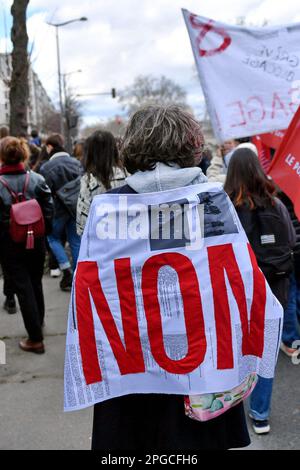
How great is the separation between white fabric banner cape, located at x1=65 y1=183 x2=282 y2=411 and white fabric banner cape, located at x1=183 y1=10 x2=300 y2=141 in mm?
2426

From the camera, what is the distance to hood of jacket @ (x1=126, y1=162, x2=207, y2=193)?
1.73 meters

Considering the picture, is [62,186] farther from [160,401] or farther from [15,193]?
[160,401]

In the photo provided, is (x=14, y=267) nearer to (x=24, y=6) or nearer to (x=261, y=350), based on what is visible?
(x=261, y=350)

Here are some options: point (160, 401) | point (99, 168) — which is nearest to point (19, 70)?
point (99, 168)

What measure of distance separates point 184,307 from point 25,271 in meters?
2.67

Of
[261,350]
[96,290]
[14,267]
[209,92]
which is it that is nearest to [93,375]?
[96,290]

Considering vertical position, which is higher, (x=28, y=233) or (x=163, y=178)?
(x=163, y=178)

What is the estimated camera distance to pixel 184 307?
5.70ft

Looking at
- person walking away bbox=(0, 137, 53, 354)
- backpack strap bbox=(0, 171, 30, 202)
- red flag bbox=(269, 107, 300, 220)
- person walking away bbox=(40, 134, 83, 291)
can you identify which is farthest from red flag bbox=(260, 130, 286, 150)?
backpack strap bbox=(0, 171, 30, 202)

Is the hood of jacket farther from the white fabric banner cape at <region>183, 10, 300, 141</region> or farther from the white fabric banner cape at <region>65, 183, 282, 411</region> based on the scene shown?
the white fabric banner cape at <region>183, 10, 300, 141</region>

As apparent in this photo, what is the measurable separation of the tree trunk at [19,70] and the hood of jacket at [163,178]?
26.7ft

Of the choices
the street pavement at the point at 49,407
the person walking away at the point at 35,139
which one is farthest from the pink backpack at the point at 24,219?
the person walking away at the point at 35,139

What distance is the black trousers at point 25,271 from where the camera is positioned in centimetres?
411
